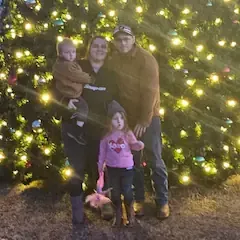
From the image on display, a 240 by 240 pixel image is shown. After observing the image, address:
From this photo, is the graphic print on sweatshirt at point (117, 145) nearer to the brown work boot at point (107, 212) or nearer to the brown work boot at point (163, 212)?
the brown work boot at point (107, 212)

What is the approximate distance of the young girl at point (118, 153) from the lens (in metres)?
4.04

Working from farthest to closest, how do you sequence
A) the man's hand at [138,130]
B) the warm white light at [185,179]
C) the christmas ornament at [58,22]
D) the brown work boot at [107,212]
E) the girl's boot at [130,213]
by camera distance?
the warm white light at [185,179]
the christmas ornament at [58,22]
the brown work boot at [107,212]
the girl's boot at [130,213]
the man's hand at [138,130]

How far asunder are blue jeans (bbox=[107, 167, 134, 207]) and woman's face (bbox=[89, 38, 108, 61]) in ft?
3.55

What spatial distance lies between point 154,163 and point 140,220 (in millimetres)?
608

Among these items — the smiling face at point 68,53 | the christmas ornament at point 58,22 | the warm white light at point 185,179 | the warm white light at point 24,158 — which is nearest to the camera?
the smiling face at point 68,53

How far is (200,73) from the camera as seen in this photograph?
4996 mm

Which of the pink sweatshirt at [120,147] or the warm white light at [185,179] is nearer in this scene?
the pink sweatshirt at [120,147]

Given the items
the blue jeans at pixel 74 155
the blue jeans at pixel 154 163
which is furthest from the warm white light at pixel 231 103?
the blue jeans at pixel 74 155

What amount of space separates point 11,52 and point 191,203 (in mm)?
2722

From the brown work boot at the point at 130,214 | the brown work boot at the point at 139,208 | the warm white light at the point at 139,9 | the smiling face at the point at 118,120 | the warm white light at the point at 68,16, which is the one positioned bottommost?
the brown work boot at the point at 139,208

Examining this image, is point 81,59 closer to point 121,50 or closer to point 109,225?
point 121,50

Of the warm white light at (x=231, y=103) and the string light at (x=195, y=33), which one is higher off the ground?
the string light at (x=195, y=33)

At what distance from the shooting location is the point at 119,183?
418 centimetres

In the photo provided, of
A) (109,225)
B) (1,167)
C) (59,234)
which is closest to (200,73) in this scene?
(109,225)
